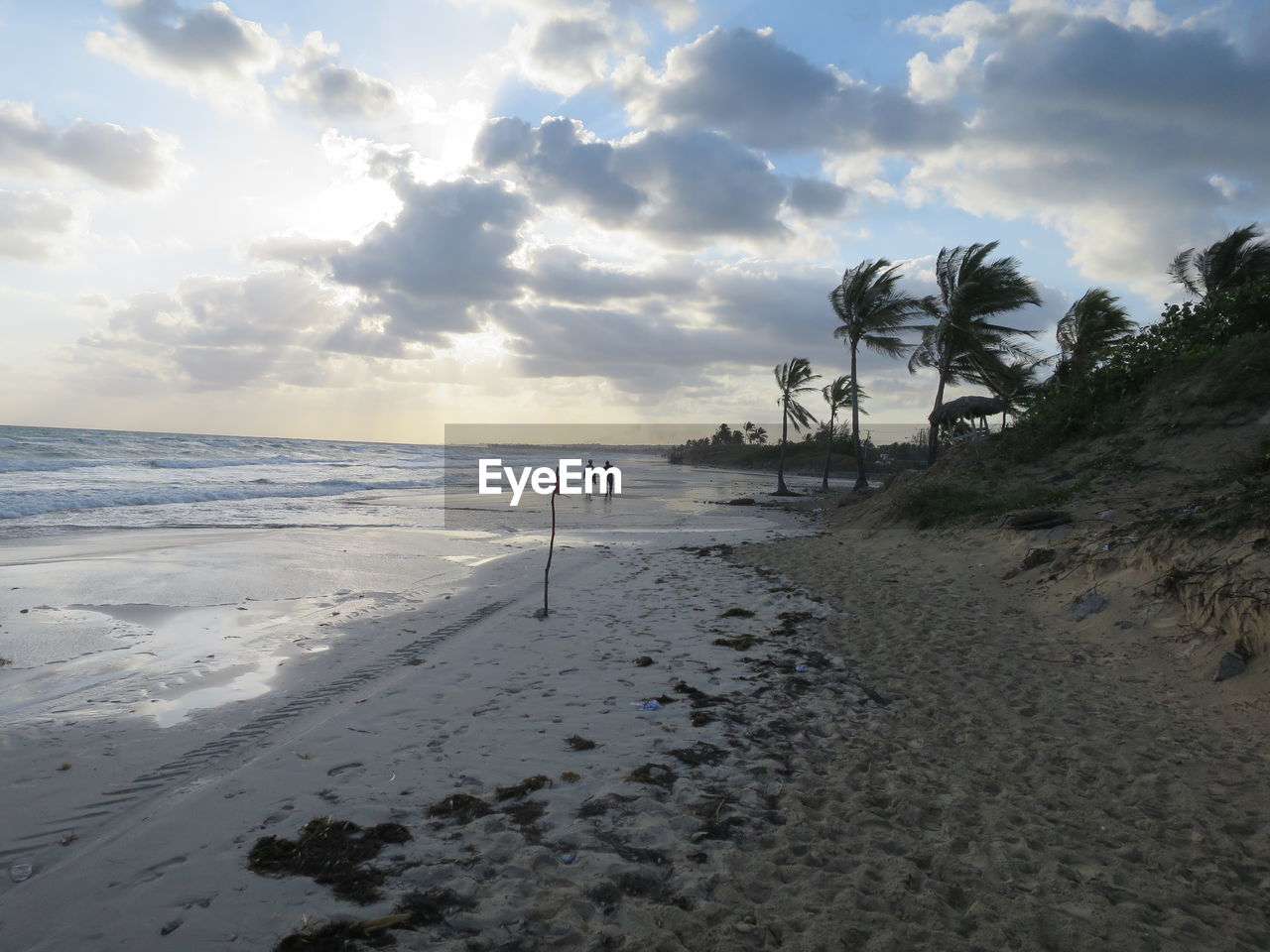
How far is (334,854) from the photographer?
9.96 feet

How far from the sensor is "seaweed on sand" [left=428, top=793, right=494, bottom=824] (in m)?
3.38

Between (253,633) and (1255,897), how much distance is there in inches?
297

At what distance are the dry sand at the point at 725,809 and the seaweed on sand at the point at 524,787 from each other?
0.20ft

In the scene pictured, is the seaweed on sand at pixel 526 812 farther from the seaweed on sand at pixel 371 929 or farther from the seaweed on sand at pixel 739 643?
the seaweed on sand at pixel 739 643

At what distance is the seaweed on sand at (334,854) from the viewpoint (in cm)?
286

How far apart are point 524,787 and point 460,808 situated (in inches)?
14.1

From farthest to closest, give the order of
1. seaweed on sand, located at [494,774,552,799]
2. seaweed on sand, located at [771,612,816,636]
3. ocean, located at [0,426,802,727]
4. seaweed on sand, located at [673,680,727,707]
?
1. seaweed on sand, located at [771,612,816,636]
2. ocean, located at [0,426,802,727]
3. seaweed on sand, located at [673,680,727,707]
4. seaweed on sand, located at [494,774,552,799]

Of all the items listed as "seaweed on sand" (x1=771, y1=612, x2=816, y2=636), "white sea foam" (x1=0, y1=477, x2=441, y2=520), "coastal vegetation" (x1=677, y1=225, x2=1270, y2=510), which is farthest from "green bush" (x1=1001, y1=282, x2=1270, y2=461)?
"white sea foam" (x1=0, y1=477, x2=441, y2=520)

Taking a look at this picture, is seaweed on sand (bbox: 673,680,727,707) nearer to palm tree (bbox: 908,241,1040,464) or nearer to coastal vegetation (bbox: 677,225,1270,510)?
coastal vegetation (bbox: 677,225,1270,510)

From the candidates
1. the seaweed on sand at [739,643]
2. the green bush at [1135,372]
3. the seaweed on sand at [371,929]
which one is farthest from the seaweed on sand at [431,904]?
the green bush at [1135,372]

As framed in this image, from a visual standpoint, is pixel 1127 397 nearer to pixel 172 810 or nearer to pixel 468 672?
pixel 468 672

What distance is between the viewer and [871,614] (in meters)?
7.59

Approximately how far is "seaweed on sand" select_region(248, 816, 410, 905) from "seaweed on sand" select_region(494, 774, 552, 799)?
536mm

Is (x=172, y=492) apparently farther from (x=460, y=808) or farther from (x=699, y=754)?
→ (x=699, y=754)
